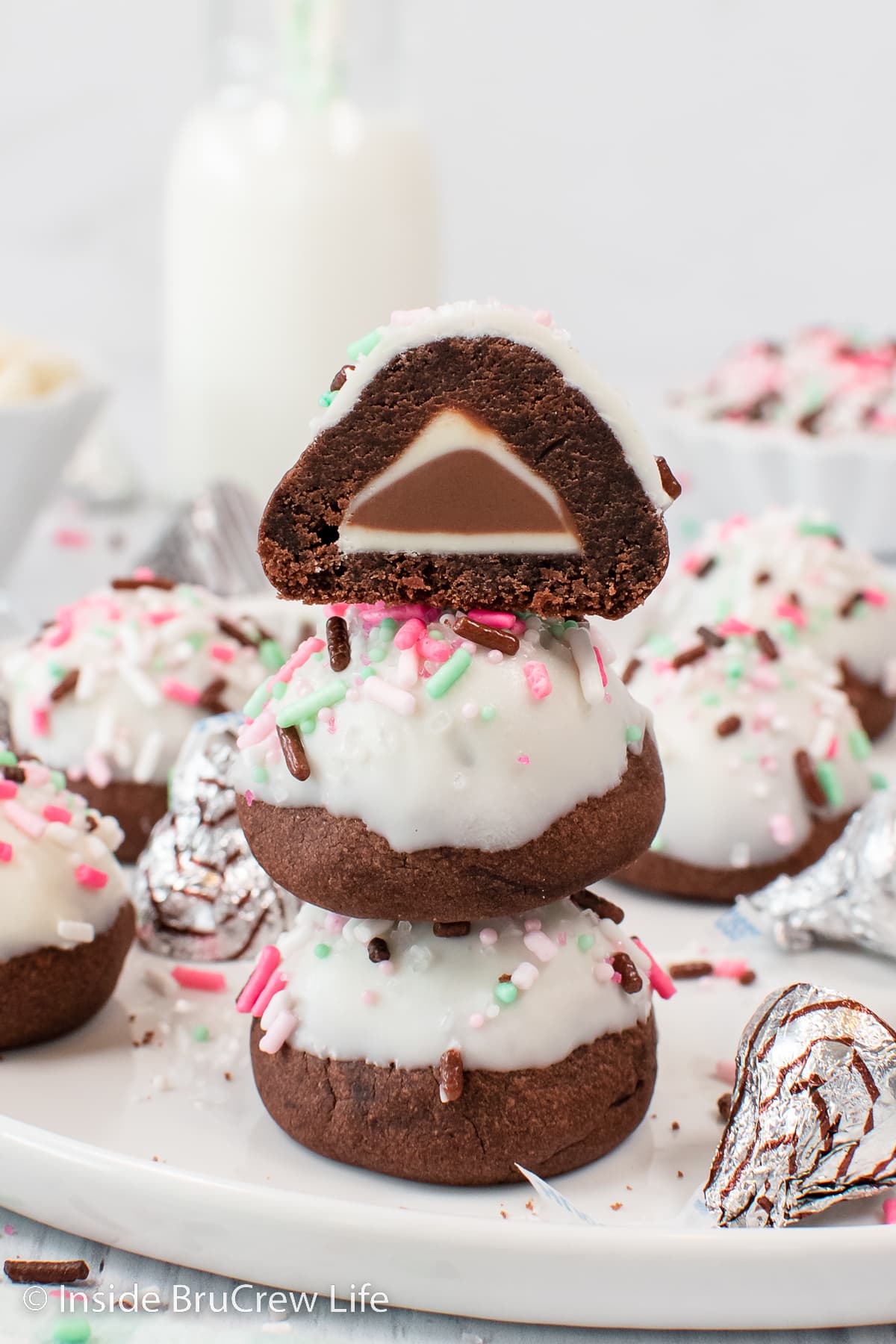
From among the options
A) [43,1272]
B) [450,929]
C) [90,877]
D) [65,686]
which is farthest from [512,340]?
[65,686]

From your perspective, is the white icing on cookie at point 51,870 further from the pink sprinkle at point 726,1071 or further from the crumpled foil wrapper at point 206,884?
the pink sprinkle at point 726,1071

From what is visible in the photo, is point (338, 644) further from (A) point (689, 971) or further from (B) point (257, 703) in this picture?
(A) point (689, 971)

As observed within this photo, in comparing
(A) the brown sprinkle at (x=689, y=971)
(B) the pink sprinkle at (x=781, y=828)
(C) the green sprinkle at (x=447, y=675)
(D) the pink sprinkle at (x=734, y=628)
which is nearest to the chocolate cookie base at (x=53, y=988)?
(C) the green sprinkle at (x=447, y=675)

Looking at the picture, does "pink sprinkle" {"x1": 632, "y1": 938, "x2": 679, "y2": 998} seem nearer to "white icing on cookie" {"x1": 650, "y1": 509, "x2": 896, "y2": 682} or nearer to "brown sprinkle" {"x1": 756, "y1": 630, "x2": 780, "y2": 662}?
"brown sprinkle" {"x1": 756, "y1": 630, "x2": 780, "y2": 662}

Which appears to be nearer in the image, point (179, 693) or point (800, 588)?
point (179, 693)

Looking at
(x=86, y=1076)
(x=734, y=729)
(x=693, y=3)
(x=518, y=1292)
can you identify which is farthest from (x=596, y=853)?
(x=693, y=3)

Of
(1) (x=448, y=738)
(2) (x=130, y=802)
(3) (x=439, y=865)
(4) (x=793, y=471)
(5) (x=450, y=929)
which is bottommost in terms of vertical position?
(4) (x=793, y=471)

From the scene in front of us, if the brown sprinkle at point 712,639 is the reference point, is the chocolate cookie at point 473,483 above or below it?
above
